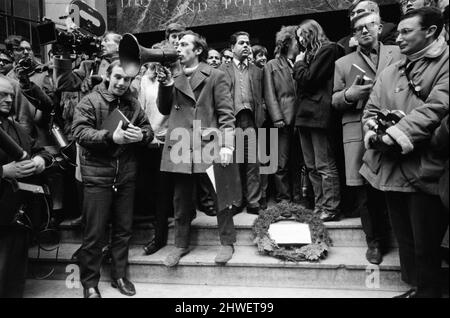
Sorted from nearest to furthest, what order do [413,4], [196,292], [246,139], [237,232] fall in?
[196,292]
[413,4]
[237,232]
[246,139]

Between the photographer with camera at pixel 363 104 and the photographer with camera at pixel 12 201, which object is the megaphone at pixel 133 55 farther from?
the photographer with camera at pixel 363 104

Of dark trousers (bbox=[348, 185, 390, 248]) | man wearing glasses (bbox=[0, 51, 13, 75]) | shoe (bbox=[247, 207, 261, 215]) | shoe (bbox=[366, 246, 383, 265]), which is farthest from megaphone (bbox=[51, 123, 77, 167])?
shoe (bbox=[366, 246, 383, 265])

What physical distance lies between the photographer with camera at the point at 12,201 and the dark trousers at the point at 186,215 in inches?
50.4

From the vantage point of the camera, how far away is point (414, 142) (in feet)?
9.13

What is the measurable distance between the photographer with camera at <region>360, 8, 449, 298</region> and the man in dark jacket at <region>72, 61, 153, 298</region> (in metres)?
2.10

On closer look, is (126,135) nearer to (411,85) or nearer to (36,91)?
(36,91)

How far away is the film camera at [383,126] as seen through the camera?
2926 millimetres

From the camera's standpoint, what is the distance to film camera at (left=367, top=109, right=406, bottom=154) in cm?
293

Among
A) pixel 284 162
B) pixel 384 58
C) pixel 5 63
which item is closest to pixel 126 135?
pixel 284 162

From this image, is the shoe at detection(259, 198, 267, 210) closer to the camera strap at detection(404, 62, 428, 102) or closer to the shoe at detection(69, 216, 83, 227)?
the shoe at detection(69, 216, 83, 227)

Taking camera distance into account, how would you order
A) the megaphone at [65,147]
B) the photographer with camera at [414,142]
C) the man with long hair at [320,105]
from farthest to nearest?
the megaphone at [65,147] → the man with long hair at [320,105] → the photographer with camera at [414,142]

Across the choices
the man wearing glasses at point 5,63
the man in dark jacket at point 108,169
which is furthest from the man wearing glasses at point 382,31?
the man wearing glasses at point 5,63

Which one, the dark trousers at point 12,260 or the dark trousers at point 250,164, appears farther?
the dark trousers at point 250,164

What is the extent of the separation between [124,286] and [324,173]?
92.7 inches
